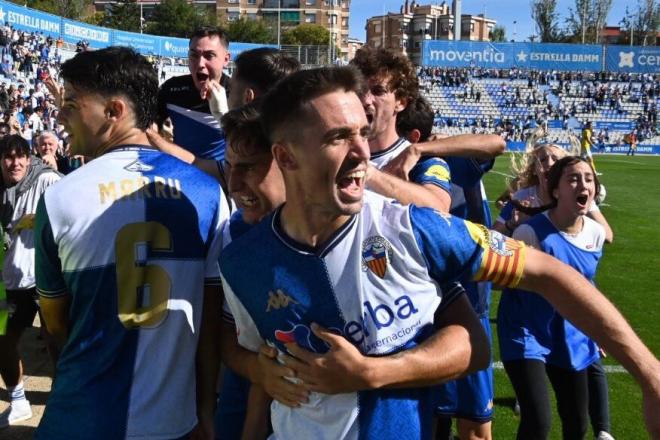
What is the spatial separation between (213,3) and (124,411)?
11086 cm

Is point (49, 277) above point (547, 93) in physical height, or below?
below

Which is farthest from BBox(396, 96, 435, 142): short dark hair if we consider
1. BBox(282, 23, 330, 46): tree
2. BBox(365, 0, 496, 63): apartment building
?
BBox(365, 0, 496, 63): apartment building

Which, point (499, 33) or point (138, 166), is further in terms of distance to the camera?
point (499, 33)

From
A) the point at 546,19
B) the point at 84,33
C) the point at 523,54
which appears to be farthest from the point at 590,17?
the point at 84,33

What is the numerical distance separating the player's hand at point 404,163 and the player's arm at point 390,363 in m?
0.96

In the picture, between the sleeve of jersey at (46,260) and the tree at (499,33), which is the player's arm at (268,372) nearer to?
the sleeve of jersey at (46,260)

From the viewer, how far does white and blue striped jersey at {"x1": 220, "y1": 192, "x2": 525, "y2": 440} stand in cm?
197

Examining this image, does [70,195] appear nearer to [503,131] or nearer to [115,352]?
[115,352]

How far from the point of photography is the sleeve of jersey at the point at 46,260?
2.25 metres

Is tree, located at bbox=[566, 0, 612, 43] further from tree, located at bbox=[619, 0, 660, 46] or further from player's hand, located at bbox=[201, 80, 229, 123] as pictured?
player's hand, located at bbox=[201, 80, 229, 123]

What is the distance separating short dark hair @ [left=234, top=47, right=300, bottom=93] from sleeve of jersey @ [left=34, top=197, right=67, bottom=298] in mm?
1255

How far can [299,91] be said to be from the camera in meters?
2.04

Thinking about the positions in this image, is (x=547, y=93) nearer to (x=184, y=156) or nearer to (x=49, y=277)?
(x=184, y=156)

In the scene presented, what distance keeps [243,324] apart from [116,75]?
96cm
